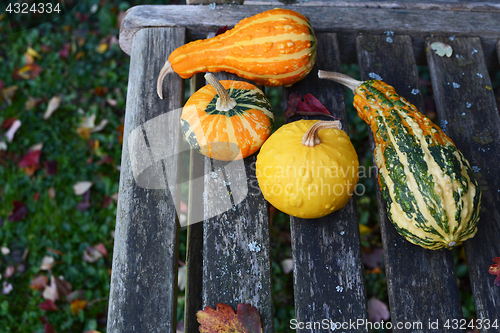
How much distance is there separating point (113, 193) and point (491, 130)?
261 centimetres

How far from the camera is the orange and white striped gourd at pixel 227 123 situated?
1.66 m

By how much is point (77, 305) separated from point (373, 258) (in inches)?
84.4

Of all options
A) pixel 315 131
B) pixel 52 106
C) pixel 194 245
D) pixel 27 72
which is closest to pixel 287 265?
pixel 194 245

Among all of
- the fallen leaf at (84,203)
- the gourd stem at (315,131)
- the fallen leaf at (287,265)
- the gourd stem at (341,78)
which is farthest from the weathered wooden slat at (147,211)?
the fallen leaf at (84,203)

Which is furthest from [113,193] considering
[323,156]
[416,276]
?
[416,276]

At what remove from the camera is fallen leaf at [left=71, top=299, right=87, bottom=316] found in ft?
8.19

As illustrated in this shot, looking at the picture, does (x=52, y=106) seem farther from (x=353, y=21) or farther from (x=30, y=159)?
(x=353, y=21)

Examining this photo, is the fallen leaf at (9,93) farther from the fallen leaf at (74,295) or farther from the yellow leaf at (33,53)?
the fallen leaf at (74,295)

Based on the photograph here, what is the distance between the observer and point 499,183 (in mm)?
1749

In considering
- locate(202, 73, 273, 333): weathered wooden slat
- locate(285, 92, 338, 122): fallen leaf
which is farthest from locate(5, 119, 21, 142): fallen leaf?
locate(285, 92, 338, 122): fallen leaf

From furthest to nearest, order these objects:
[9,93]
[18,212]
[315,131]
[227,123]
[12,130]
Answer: [9,93], [12,130], [18,212], [227,123], [315,131]

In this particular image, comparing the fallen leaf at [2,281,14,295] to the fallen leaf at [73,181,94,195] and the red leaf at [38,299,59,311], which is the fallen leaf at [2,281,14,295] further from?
the fallen leaf at [73,181,94,195]

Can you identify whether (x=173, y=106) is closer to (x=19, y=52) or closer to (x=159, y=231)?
(x=159, y=231)

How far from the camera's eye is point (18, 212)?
279 centimetres
